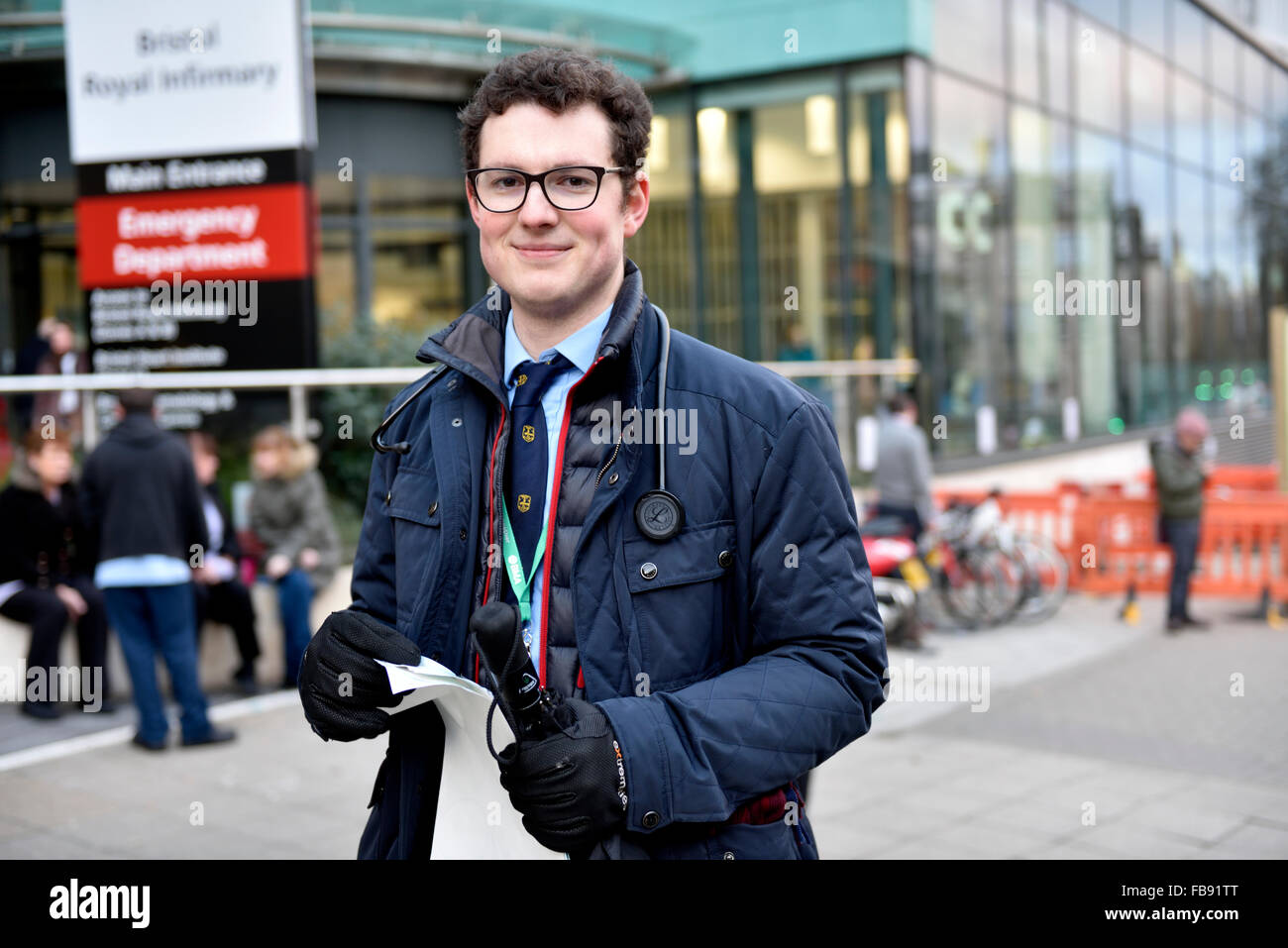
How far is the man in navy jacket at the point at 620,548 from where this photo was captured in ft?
6.30

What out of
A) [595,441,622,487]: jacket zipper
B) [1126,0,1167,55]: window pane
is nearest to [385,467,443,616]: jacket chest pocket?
[595,441,622,487]: jacket zipper

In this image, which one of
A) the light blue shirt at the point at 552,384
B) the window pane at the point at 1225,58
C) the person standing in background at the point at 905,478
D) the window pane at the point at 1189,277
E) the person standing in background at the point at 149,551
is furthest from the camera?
the window pane at the point at 1225,58

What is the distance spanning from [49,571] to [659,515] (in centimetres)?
666

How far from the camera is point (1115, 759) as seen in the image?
6672mm

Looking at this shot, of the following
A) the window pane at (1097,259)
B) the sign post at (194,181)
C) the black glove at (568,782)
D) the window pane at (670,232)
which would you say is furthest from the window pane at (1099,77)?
the black glove at (568,782)

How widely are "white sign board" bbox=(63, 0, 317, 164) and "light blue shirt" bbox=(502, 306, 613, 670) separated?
8.10 m

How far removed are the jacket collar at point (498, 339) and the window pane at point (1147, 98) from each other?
22596mm

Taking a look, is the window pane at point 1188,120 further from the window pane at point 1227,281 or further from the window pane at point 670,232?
the window pane at point 670,232

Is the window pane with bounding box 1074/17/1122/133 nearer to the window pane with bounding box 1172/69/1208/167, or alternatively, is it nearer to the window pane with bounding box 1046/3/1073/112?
the window pane with bounding box 1046/3/1073/112

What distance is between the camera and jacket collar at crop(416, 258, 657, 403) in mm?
2031

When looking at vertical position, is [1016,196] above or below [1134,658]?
above
